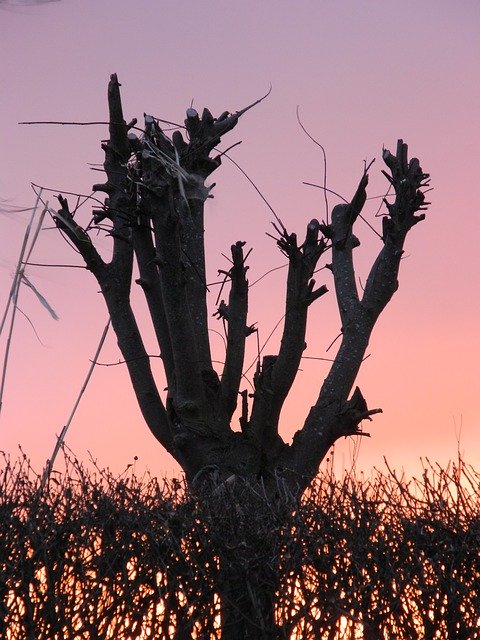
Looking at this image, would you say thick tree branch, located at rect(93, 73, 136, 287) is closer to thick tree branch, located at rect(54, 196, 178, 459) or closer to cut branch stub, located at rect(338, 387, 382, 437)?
thick tree branch, located at rect(54, 196, 178, 459)

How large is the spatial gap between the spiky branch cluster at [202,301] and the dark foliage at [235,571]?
7.44ft

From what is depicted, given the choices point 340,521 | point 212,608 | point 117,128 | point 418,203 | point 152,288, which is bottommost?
point 212,608

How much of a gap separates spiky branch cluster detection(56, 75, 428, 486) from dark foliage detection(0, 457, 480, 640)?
89.3 inches

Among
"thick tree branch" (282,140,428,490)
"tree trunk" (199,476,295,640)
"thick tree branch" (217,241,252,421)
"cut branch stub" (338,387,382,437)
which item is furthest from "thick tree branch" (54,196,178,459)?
"tree trunk" (199,476,295,640)

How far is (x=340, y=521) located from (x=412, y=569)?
0.52 m

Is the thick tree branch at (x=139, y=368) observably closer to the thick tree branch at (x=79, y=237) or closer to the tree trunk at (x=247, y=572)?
the thick tree branch at (x=79, y=237)

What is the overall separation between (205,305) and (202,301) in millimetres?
53

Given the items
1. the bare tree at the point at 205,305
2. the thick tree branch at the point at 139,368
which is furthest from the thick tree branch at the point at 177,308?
the thick tree branch at the point at 139,368

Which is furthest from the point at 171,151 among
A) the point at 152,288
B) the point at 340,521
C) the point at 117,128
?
the point at 340,521

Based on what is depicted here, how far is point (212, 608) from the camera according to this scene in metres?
5.22

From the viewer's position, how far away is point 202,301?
846 centimetres

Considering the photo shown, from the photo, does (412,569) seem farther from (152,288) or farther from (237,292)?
(152,288)

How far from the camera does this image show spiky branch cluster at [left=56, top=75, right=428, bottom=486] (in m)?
7.69

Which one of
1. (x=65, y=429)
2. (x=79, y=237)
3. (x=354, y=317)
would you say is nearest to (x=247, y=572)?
(x=65, y=429)
